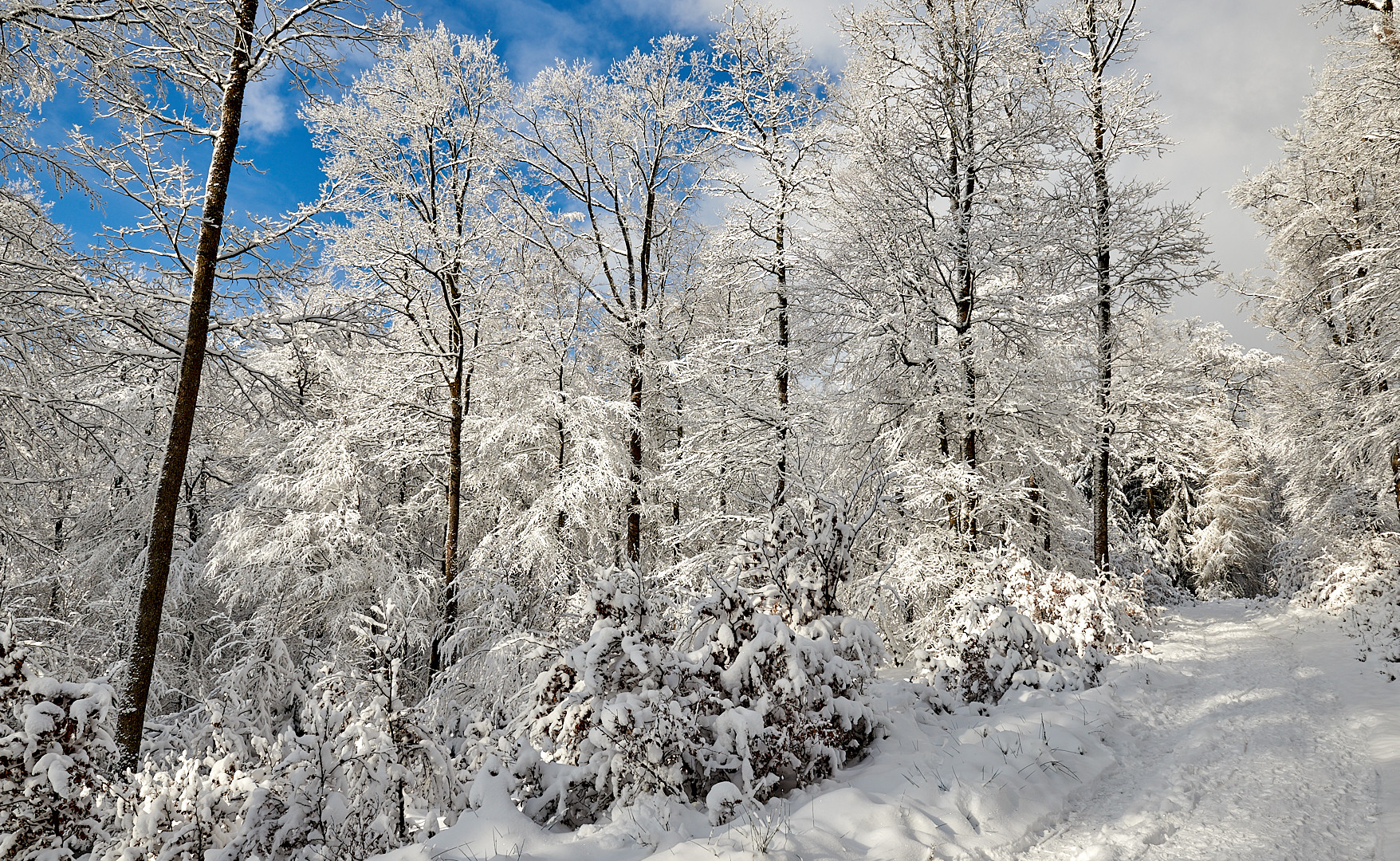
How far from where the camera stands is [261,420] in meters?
8.19

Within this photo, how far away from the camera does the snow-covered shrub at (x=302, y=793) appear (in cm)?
374

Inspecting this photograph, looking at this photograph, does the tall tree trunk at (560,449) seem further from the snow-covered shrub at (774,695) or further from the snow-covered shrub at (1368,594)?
the snow-covered shrub at (1368,594)

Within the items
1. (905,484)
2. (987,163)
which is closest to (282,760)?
(905,484)

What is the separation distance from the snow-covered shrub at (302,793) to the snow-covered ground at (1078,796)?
96 centimetres

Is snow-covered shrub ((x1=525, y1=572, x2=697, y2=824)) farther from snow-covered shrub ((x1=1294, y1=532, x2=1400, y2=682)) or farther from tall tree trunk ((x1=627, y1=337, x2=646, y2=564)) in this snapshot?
snow-covered shrub ((x1=1294, y1=532, x2=1400, y2=682))

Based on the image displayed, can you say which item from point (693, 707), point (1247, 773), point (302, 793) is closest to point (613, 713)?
point (693, 707)

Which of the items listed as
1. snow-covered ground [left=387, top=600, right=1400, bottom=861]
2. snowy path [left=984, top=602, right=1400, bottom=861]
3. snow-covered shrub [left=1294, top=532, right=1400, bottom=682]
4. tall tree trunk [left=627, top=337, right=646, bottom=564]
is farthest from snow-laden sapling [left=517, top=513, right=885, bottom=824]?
snow-covered shrub [left=1294, top=532, right=1400, bottom=682]

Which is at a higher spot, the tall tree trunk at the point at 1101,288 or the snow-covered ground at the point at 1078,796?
the tall tree trunk at the point at 1101,288

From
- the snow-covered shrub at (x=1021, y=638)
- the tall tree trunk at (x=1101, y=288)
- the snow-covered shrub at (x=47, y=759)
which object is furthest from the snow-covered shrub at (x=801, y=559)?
the tall tree trunk at (x=1101, y=288)

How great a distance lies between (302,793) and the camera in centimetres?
393

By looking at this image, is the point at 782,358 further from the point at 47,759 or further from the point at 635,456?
the point at 47,759

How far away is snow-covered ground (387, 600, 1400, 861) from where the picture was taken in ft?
11.1

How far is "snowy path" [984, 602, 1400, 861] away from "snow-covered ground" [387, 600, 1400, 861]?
14mm

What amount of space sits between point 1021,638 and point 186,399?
925 cm
